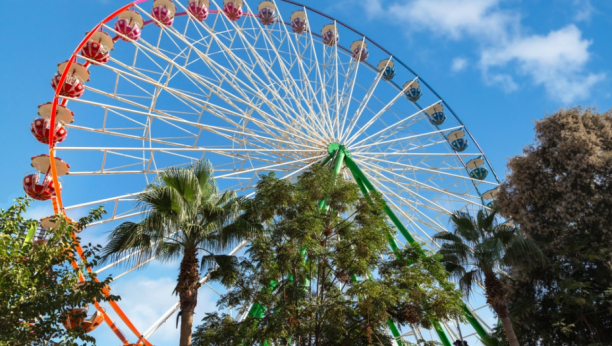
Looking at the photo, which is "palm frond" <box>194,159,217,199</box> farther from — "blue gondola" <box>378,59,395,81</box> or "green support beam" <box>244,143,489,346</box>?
"blue gondola" <box>378,59,395,81</box>

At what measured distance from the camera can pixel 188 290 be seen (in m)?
8.98

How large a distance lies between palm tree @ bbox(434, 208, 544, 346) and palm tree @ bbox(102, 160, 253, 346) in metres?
5.54

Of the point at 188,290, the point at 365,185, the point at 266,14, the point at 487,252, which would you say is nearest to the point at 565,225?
the point at 487,252

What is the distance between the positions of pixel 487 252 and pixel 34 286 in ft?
31.3

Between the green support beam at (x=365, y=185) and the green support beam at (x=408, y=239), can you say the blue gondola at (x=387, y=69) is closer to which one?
the green support beam at (x=365, y=185)

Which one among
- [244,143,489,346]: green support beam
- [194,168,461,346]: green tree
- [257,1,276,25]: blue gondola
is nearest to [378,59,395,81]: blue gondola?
[257,1,276,25]: blue gondola

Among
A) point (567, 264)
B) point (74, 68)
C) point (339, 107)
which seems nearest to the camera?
Answer: point (567, 264)

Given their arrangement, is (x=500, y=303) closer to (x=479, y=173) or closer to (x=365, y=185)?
(x=365, y=185)

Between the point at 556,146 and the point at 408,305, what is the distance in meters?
6.81

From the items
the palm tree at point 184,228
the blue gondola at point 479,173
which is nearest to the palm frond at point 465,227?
the palm tree at point 184,228

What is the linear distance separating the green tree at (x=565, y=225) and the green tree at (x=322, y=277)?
4.26 metres

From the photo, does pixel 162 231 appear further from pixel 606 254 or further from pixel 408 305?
pixel 606 254

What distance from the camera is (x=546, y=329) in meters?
13.2

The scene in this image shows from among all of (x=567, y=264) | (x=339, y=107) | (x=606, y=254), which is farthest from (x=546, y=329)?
(x=339, y=107)
